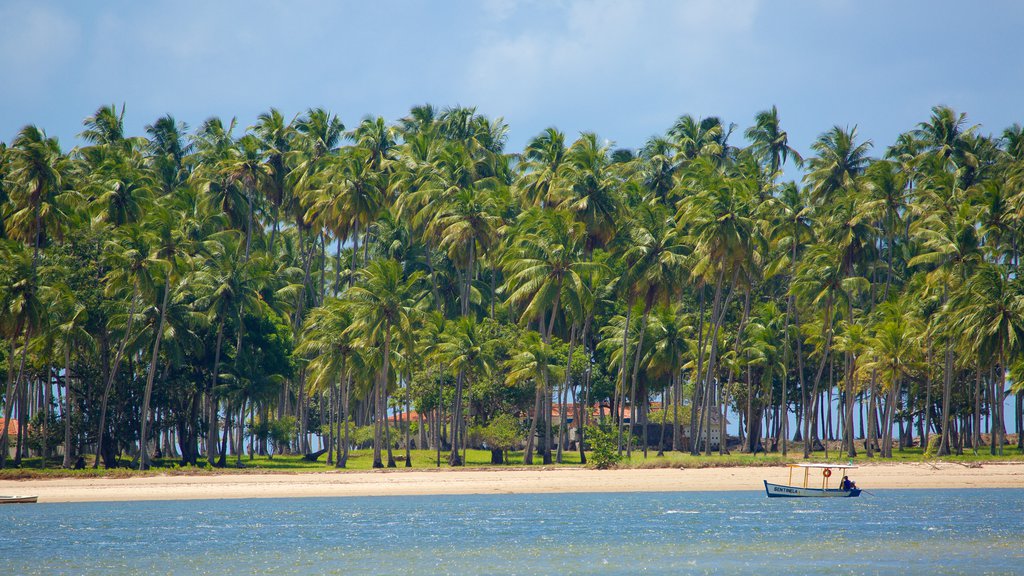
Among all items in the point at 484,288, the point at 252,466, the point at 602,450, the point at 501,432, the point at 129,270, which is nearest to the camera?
the point at 129,270

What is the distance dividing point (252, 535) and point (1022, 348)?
138 ft

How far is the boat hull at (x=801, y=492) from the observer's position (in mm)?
42188

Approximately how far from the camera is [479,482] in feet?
170

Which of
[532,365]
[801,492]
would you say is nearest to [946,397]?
[801,492]

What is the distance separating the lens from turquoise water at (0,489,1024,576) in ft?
93.2

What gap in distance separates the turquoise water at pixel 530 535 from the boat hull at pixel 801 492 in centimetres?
65

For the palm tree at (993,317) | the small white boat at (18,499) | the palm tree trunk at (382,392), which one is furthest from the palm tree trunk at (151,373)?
the palm tree at (993,317)

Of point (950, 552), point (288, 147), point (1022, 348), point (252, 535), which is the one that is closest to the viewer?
point (950, 552)

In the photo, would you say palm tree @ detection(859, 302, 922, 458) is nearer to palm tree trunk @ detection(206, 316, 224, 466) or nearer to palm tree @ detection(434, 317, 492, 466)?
palm tree @ detection(434, 317, 492, 466)

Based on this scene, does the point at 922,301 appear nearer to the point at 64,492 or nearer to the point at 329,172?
the point at 329,172

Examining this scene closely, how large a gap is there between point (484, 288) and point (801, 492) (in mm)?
40048

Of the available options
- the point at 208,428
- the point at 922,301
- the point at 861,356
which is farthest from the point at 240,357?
the point at 922,301

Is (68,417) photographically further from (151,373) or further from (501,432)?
(501,432)

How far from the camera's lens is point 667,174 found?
83250mm
